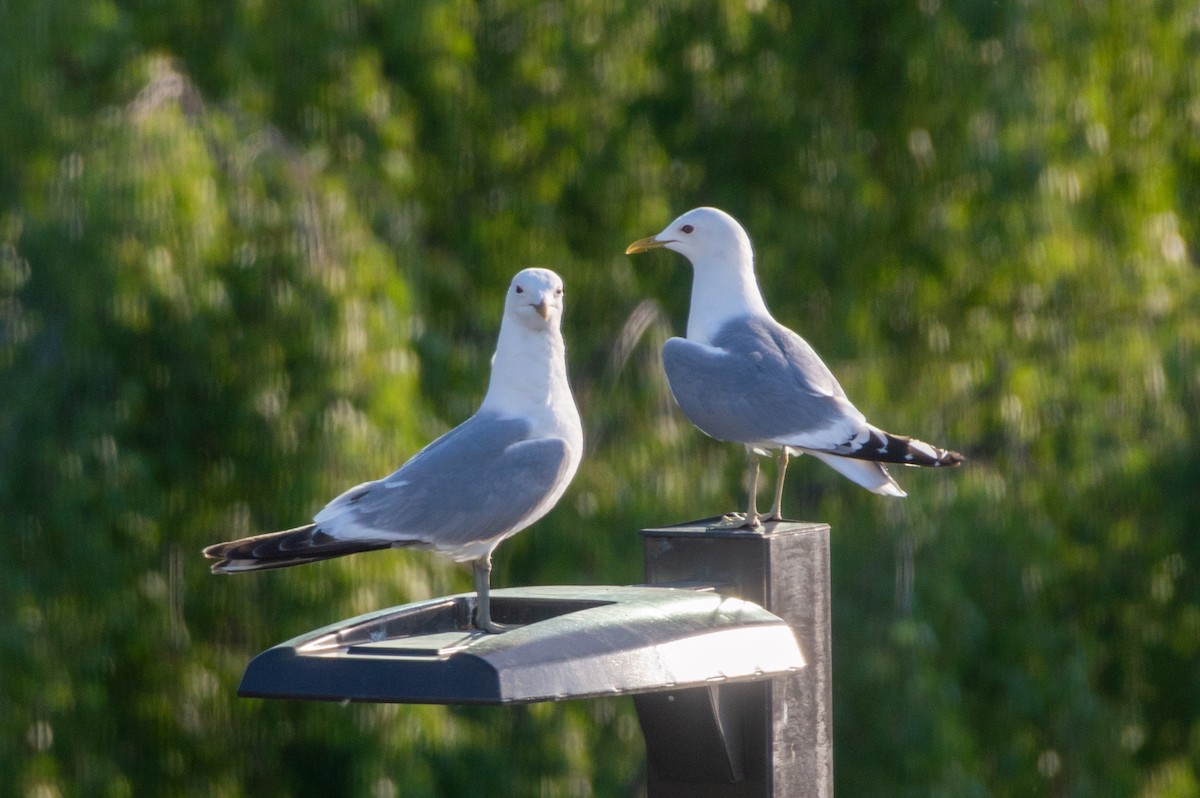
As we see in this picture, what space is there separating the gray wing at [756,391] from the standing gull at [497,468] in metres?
0.40

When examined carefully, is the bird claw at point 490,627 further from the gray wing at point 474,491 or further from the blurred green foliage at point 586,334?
the blurred green foliage at point 586,334

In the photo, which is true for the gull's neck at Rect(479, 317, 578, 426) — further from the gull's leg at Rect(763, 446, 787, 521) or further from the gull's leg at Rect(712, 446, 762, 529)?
the gull's leg at Rect(763, 446, 787, 521)

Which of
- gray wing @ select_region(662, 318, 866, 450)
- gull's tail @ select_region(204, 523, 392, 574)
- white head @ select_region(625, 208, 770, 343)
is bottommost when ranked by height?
gull's tail @ select_region(204, 523, 392, 574)

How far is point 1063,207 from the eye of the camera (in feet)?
12.5

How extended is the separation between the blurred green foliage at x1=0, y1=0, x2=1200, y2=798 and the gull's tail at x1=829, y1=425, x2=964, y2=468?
97 cm

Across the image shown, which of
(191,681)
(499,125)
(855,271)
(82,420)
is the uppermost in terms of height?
(499,125)

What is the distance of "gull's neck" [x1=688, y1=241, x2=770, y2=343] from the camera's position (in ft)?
8.70

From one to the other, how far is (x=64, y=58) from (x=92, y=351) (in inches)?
30.9

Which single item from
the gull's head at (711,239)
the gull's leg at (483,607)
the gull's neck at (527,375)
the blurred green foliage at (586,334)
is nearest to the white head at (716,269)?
the gull's head at (711,239)

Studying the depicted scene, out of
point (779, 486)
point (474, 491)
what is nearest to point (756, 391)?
point (779, 486)

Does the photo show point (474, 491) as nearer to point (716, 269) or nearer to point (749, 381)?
point (749, 381)

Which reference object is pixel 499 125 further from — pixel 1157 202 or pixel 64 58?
pixel 1157 202

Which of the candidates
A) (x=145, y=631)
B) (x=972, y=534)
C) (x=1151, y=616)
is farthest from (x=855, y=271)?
(x=145, y=631)

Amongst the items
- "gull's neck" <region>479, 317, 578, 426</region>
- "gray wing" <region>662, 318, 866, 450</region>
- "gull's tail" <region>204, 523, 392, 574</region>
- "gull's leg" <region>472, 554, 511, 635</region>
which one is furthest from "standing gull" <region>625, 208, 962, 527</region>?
"gull's tail" <region>204, 523, 392, 574</region>
